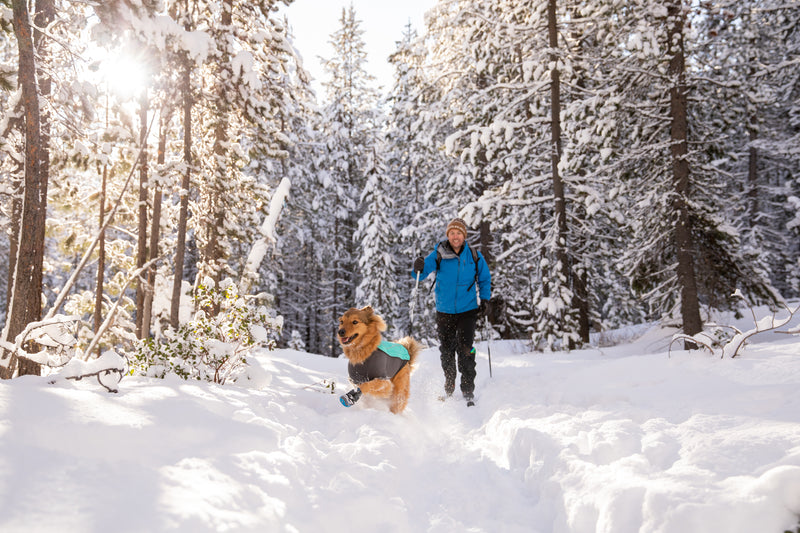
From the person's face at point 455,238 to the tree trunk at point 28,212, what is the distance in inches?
185

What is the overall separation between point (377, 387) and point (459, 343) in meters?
1.54

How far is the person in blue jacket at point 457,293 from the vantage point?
560cm

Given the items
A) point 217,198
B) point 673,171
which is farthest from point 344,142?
point 673,171

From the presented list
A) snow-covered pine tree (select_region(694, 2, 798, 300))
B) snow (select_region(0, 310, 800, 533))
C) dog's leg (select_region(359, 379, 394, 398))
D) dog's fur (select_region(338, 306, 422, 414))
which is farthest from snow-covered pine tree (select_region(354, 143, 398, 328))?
snow (select_region(0, 310, 800, 533))

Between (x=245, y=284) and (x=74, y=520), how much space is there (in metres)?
8.94

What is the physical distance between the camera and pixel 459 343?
221 inches

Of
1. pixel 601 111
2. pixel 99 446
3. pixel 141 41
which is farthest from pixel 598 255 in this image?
pixel 99 446

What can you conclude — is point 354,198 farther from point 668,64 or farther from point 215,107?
point 668,64

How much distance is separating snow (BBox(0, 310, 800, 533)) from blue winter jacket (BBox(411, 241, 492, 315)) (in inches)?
62.1

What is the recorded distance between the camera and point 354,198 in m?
26.9

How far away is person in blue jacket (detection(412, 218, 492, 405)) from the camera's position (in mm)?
5598

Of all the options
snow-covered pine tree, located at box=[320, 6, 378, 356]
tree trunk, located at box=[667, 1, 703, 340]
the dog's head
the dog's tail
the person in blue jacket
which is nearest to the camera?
the dog's head

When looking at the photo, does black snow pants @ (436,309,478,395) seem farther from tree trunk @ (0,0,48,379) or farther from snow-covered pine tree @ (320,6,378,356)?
snow-covered pine tree @ (320,6,378,356)

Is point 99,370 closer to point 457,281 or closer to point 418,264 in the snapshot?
point 418,264
